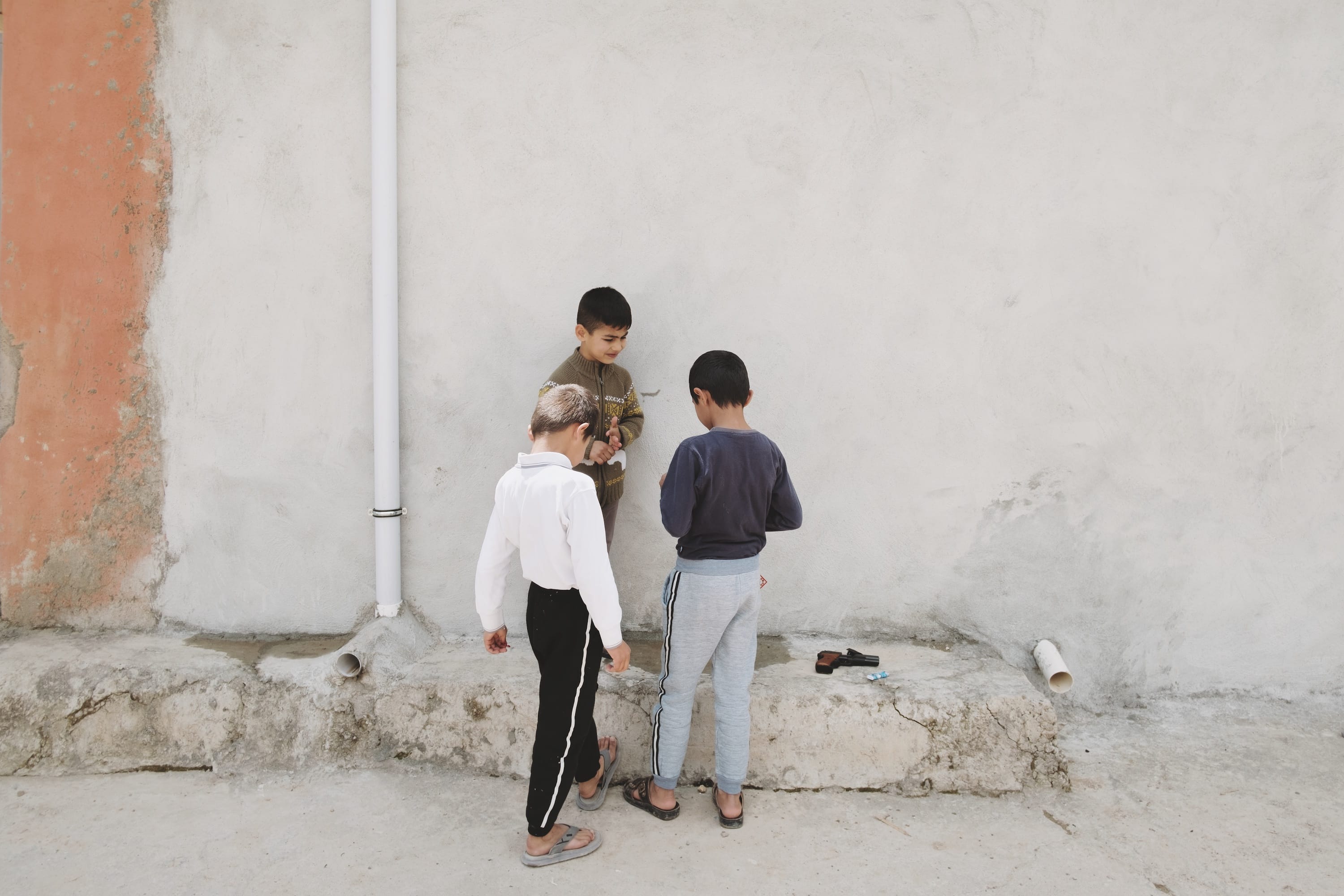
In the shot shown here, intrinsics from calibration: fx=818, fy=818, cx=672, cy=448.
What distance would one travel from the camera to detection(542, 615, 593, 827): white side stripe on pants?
239 centimetres

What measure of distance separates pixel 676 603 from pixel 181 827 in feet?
5.69

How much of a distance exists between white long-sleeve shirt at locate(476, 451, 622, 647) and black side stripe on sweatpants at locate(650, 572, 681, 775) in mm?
304

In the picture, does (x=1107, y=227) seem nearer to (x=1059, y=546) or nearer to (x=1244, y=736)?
(x=1059, y=546)

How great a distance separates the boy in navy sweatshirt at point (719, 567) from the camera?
246cm

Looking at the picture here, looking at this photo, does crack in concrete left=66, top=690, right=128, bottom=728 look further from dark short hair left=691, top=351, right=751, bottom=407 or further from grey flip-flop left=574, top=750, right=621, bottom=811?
dark short hair left=691, top=351, right=751, bottom=407

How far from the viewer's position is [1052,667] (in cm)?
323

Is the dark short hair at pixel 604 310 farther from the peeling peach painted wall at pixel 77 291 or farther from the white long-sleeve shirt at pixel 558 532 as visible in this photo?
the peeling peach painted wall at pixel 77 291

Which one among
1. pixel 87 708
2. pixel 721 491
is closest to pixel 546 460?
pixel 721 491

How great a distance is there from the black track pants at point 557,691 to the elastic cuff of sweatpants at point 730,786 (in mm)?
513

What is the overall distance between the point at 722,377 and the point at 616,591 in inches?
28.1

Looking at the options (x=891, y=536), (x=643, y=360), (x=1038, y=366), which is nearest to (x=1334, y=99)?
(x=1038, y=366)

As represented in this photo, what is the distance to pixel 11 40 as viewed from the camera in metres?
3.26

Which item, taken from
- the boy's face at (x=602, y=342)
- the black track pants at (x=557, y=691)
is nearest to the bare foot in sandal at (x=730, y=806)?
the black track pants at (x=557, y=691)

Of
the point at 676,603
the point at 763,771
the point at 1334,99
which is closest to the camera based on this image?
the point at 676,603
